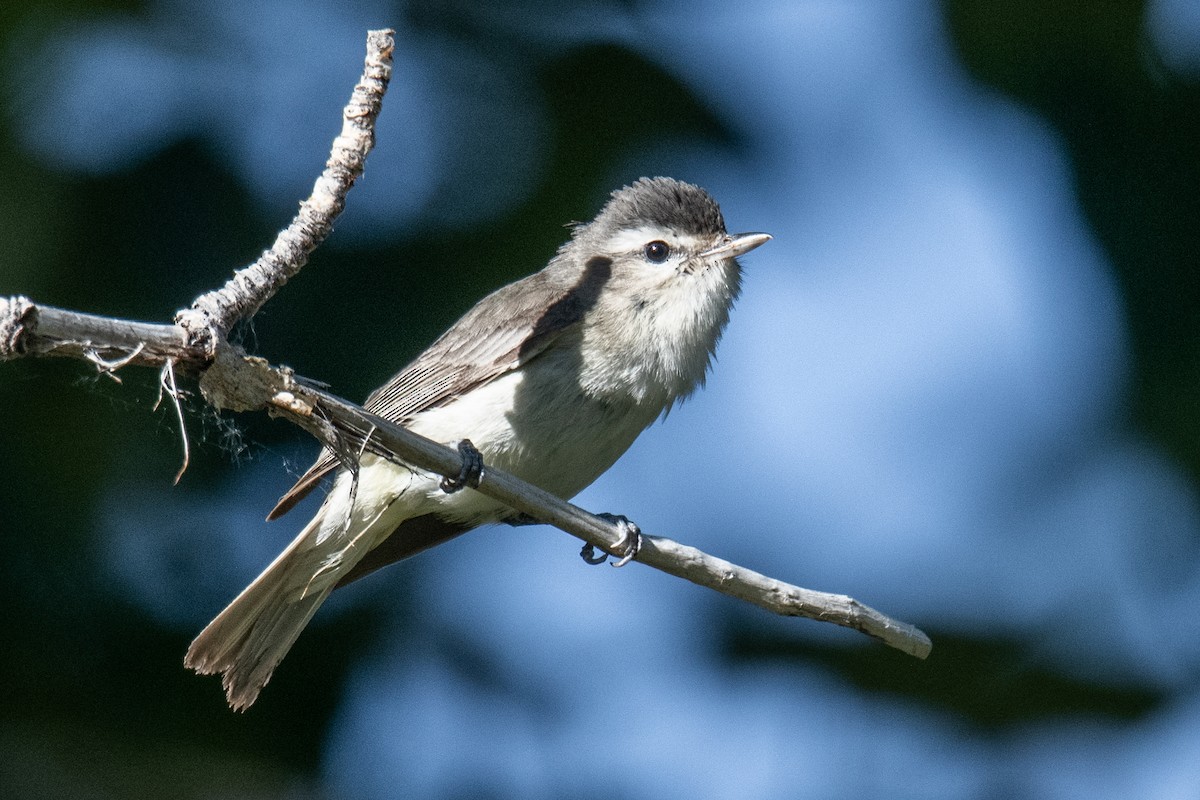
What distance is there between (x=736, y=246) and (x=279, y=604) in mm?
1831

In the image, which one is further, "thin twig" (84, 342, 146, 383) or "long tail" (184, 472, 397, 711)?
"long tail" (184, 472, 397, 711)

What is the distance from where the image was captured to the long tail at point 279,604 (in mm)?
3949

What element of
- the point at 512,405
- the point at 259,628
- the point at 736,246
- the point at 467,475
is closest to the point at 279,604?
the point at 259,628

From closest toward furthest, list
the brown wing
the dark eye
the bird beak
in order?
the brown wing < the bird beak < the dark eye

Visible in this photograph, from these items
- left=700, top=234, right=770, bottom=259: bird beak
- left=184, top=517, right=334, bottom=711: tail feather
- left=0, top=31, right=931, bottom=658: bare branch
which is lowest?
left=184, top=517, right=334, bottom=711: tail feather

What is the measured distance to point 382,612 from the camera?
4.50m

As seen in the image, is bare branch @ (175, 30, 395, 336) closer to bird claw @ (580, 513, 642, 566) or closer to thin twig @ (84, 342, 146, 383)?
thin twig @ (84, 342, 146, 383)

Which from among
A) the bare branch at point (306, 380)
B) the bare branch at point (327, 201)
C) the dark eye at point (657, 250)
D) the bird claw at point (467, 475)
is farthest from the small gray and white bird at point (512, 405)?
the bare branch at point (327, 201)

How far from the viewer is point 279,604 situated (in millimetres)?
4121

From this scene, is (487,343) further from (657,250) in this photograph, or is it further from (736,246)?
(736,246)

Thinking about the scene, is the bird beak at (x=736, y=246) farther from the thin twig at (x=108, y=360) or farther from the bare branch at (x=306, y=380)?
the thin twig at (x=108, y=360)

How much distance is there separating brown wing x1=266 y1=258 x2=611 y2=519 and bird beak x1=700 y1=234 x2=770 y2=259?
1.13 ft

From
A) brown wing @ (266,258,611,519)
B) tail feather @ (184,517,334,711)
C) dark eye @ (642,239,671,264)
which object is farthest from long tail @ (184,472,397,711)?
dark eye @ (642,239,671,264)

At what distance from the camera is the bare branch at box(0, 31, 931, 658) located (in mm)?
2260
